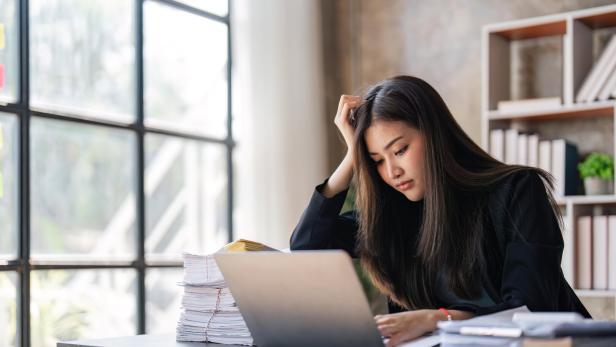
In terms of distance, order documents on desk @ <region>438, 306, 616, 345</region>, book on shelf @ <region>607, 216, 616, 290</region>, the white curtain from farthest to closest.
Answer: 1. the white curtain
2. book on shelf @ <region>607, 216, 616, 290</region>
3. documents on desk @ <region>438, 306, 616, 345</region>

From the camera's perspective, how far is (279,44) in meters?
4.11

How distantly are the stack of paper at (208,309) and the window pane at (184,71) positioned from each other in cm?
215

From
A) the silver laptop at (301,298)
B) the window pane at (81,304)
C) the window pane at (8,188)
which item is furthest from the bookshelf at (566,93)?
the silver laptop at (301,298)

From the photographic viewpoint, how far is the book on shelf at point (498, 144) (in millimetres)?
3762

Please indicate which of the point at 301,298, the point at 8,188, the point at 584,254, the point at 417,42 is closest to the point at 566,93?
the point at 584,254

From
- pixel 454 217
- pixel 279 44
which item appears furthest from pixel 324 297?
pixel 279 44

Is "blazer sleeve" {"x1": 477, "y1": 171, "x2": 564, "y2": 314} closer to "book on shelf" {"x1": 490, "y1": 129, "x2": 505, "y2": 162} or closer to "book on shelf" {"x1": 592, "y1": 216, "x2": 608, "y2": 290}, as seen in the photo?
"book on shelf" {"x1": 592, "y1": 216, "x2": 608, "y2": 290}

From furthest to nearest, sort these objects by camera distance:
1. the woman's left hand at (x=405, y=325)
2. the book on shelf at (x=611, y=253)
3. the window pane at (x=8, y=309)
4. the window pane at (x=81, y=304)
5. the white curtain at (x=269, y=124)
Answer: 1. the white curtain at (x=269, y=124)
2. the book on shelf at (x=611, y=253)
3. the window pane at (x=81, y=304)
4. the window pane at (x=8, y=309)
5. the woman's left hand at (x=405, y=325)

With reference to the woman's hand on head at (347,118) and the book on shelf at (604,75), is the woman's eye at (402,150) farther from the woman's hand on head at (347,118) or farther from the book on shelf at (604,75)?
the book on shelf at (604,75)

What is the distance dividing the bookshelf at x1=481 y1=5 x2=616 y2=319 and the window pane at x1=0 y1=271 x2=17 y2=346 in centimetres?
205

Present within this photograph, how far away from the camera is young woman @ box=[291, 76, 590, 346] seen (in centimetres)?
169

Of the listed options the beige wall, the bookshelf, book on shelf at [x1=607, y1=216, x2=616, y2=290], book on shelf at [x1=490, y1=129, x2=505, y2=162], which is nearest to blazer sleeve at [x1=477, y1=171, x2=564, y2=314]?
book on shelf at [x1=607, y1=216, x2=616, y2=290]

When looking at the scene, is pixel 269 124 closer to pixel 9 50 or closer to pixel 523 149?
pixel 523 149

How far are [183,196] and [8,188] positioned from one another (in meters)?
0.94
